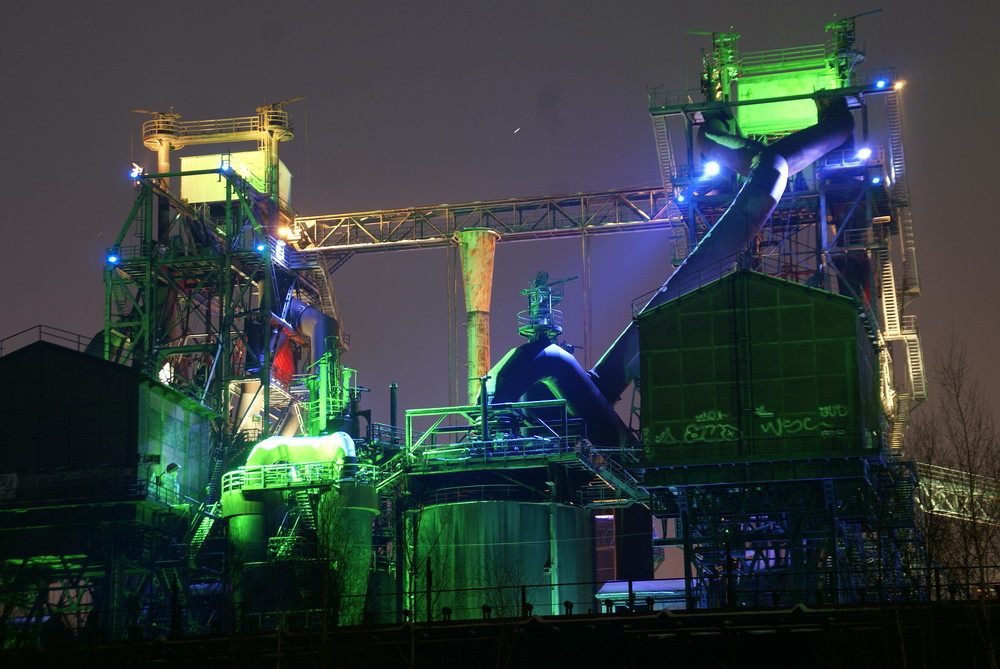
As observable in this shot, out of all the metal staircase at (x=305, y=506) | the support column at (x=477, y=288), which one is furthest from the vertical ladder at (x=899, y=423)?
the metal staircase at (x=305, y=506)

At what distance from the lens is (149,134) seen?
8462cm

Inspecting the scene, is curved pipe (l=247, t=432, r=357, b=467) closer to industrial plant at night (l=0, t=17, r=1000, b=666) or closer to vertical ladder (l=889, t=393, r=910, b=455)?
industrial plant at night (l=0, t=17, r=1000, b=666)

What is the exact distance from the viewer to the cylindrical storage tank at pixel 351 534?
203 ft

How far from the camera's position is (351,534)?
213 feet

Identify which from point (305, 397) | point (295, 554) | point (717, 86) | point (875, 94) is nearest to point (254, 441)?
point (305, 397)

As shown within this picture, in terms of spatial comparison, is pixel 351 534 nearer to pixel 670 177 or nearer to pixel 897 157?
pixel 670 177

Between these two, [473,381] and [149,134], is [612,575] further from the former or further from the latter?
[149,134]

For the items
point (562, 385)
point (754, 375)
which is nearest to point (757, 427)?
point (754, 375)

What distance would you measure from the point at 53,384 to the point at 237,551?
1085 centimetres

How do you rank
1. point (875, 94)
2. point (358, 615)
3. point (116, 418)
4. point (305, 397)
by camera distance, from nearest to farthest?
point (358, 615) → point (116, 418) → point (875, 94) → point (305, 397)

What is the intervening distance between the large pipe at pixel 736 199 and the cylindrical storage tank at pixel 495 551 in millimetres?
7830

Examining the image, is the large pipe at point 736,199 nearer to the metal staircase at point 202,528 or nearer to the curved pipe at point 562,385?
the curved pipe at point 562,385

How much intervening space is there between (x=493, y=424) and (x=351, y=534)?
8439mm

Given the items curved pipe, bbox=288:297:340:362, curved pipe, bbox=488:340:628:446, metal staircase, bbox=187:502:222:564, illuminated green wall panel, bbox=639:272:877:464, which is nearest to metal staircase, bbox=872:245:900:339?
curved pipe, bbox=488:340:628:446
